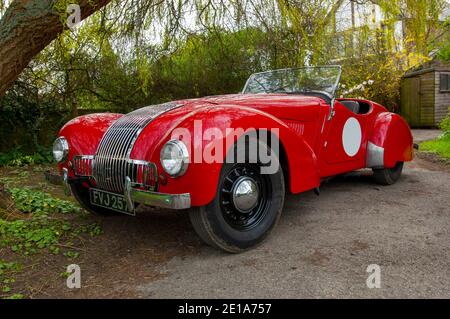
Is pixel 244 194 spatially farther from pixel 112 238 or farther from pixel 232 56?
pixel 232 56

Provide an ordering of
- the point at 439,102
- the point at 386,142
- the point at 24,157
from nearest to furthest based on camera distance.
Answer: the point at 386,142 → the point at 24,157 → the point at 439,102

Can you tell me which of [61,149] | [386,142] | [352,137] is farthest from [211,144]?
[386,142]

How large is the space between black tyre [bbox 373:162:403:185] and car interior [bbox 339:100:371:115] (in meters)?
0.79

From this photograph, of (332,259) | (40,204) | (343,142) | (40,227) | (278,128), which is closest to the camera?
(332,259)

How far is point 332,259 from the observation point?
107 inches

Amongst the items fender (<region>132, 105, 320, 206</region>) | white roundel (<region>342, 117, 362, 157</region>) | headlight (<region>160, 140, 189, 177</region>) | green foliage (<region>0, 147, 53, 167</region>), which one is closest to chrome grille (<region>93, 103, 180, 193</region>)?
fender (<region>132, 105, 320, 206</region>)

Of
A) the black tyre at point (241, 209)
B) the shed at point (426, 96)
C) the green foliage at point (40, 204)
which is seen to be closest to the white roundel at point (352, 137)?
the black tyre at point (241, 209)

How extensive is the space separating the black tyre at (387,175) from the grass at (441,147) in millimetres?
2783

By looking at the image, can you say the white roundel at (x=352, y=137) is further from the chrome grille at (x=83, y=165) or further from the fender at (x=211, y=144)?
the chrome grille at (x=83, y=165)

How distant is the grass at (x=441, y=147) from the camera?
766 cm

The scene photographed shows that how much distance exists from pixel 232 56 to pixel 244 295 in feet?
21.0

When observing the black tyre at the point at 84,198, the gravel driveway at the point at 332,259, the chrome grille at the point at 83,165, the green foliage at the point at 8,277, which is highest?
the chrome grille at the point at 83,165

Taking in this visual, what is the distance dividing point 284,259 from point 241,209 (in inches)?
18.5

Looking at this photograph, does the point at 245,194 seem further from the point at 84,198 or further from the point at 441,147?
the point at 441,147
